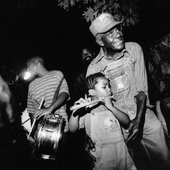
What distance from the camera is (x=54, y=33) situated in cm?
780

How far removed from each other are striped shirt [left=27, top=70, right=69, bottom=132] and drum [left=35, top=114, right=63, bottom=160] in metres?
0.61

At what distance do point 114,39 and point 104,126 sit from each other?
4.64ft

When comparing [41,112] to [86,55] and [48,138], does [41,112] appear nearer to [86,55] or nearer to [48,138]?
[48,138]

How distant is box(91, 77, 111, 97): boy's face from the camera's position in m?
3.40

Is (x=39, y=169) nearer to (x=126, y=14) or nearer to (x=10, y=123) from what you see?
(x=10, y=123)

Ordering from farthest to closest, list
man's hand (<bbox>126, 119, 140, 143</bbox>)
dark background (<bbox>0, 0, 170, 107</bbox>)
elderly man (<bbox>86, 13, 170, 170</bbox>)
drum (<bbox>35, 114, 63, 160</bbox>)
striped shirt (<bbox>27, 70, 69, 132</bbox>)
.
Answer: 1. dark background (<bbox>0, 0, 170, 107</bbox>)
2. striped shirt (<bbox>27, 70, 69, 132</bbox>)
3. drum (<bbox>35, 114, 63, 160</bbox>)
4. elderly man (<bbox>86, 13, 170, 170</bbox>)
5. man's hand (<bbox>126, 119, 140, 143</bbox>)

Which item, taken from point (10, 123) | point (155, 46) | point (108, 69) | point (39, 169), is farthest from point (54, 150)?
point (155, 46)

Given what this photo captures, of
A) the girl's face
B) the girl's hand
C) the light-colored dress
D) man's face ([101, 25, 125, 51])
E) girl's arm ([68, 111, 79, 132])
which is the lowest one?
the light-colored dress

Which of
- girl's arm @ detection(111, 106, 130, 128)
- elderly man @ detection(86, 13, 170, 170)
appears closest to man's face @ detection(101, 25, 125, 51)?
elderly man @ detection(86, 13, 170, 170)

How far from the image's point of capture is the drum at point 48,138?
399 centimetres

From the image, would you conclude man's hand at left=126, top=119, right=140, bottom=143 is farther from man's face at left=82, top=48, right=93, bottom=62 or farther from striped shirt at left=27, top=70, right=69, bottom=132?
man's face at left=82, top=48, right=93, bottom=62

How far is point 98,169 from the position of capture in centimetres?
340

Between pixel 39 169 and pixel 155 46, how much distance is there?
12.5 ft

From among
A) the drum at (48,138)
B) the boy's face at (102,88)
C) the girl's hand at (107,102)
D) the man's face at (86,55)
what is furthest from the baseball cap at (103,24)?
the man's face at (86,55)
